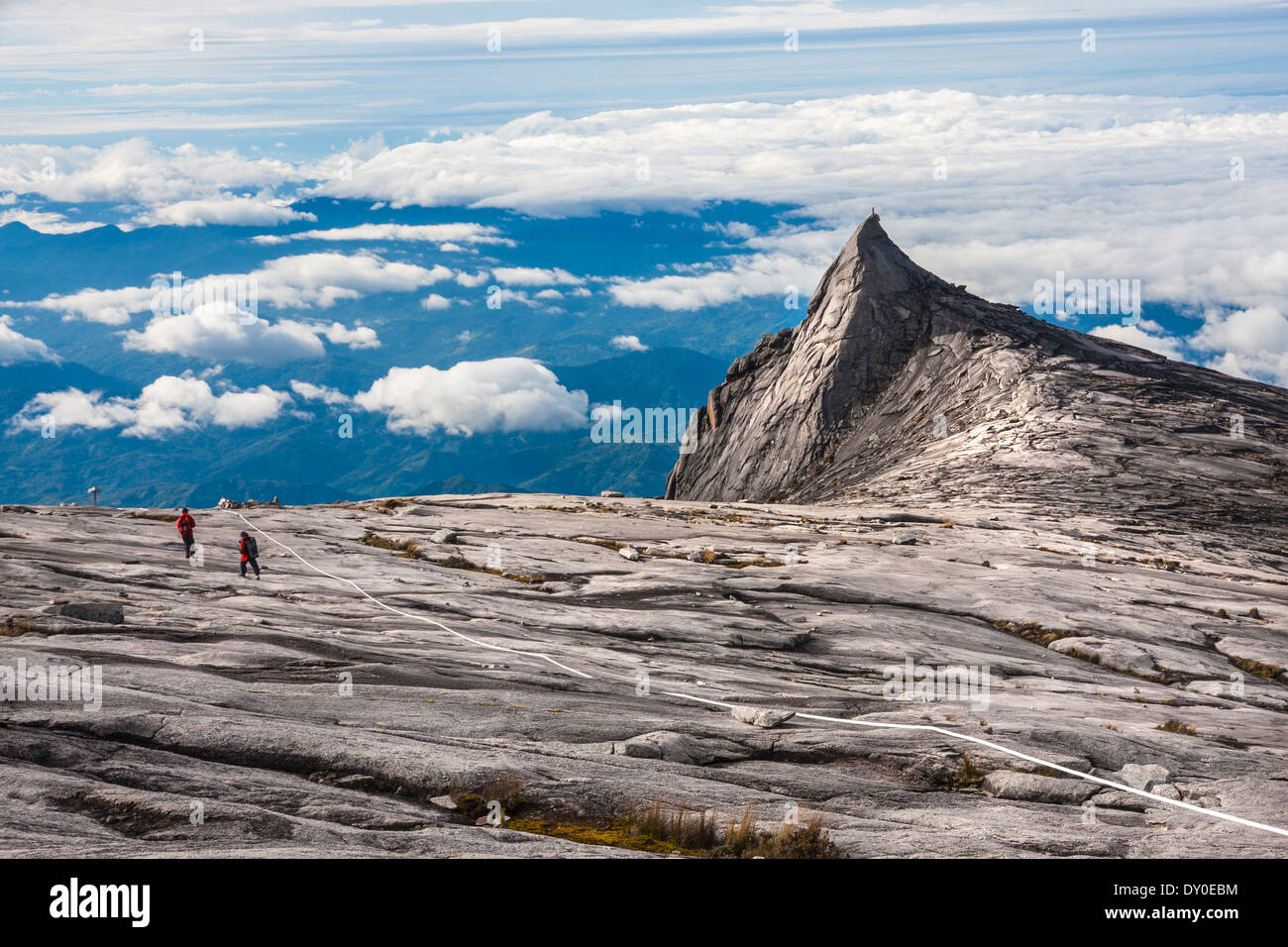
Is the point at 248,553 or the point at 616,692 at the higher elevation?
the point at 248,553

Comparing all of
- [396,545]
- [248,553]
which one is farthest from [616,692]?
[396,545]

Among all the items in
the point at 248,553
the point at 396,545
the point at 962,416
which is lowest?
the point at 396,545

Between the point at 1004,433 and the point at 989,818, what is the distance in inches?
2579

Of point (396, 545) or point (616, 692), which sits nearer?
point (616, 692)

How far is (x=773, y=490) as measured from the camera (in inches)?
3772

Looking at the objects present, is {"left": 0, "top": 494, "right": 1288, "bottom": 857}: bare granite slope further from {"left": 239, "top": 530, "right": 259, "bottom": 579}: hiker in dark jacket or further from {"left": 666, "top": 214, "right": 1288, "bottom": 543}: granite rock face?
{"left": 666, "top": 214, "right": 1288, "bottom": 543}: granite rock face

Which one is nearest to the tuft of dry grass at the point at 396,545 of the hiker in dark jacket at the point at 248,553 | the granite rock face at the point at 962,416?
the hiker in dark jacket at the point at 248,553

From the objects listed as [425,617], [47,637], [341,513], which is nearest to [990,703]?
[425,617]

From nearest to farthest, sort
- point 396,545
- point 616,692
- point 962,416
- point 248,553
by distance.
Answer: point 616,692 → point 248,553 → point 396,545 → point 962,416

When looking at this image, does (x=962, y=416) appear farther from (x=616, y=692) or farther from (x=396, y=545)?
(x=616, y=692)

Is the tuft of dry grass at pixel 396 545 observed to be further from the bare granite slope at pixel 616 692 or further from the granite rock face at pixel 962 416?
the granite rock face at pixel 962 416

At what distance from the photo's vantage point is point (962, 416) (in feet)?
281

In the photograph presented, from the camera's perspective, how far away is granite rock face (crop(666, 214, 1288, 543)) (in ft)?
218
